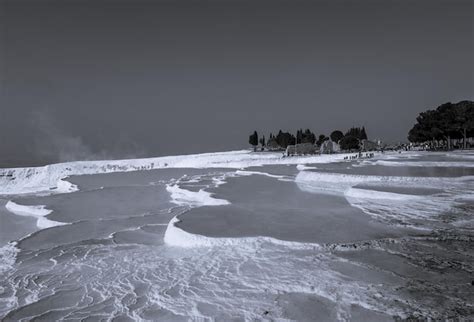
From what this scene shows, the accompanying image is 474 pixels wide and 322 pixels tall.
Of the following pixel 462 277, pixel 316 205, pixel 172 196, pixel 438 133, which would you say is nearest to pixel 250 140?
pixel 438 133

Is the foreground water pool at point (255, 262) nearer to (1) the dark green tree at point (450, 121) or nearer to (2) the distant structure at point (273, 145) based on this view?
(1) the dark green tree at point (450, 121)

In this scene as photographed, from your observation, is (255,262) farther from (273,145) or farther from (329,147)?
(273,145)

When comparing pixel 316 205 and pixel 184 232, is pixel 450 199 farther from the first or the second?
pixel 184 232

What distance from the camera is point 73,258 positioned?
24.8 ft

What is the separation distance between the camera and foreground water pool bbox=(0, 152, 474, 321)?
4730 millimetres

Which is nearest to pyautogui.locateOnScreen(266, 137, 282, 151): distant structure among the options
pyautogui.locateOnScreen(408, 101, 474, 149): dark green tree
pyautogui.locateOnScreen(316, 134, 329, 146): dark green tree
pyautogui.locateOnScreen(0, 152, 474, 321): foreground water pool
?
pyautogui.locateOnScreen(316, 134, 329, 146): dark green tree

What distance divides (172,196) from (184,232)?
9467 millimetres

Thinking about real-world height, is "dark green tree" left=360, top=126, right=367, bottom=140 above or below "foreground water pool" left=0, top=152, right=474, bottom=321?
above

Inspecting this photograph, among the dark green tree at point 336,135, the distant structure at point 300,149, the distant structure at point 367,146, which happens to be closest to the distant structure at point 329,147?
the distant structure at point 367,146

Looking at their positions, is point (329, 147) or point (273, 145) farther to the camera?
point (273, 145)

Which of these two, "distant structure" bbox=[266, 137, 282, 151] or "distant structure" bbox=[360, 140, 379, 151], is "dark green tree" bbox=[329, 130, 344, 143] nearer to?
"distant structure" bbox=[360, 140, 379, 151]

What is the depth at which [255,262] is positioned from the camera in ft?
21.1

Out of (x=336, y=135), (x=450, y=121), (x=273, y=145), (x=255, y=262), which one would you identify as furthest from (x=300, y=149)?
(x=255, y=262)

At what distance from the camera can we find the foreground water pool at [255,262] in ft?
15.5
